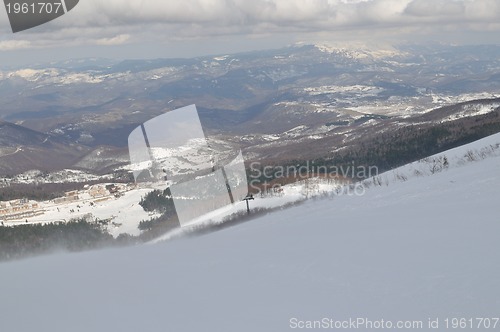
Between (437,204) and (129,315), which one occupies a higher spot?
(129,315)

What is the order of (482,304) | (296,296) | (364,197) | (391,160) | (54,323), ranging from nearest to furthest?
(482,304), (296,296), (54,323), (364,197), (391,160)

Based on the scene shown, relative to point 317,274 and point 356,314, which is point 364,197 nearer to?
point 317,274

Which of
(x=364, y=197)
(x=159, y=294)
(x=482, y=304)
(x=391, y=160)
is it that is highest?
(x=482, y=304)

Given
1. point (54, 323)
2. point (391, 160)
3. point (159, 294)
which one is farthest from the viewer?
point (391, 160)

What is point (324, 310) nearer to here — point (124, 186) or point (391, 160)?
point (391, 160)

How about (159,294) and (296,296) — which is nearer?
(296,296)

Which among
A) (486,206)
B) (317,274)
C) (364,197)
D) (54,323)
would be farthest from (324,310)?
(364,197)

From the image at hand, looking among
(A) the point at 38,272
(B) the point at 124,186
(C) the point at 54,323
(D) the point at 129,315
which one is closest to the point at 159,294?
(D) the point at 129,315
